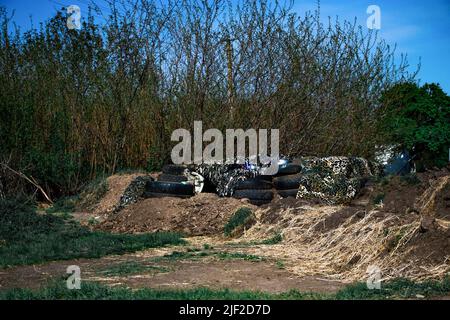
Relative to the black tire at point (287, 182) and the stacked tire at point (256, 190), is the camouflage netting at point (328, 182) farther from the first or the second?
the stacked tire at point (256, 190)

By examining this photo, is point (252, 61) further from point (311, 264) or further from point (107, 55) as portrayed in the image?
point (311, 264)

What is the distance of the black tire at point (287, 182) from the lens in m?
11.1

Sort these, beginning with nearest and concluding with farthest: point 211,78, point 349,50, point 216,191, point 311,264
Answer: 1. point 311,264
2. point 216,191
3. point 211,78
4. point 349,50

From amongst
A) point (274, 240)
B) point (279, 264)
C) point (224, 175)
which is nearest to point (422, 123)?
point (224, 175)

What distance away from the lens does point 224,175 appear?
1178cm

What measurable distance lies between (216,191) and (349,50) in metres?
7.07

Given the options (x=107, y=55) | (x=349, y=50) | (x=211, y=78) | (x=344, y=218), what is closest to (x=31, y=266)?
(x=344, y=218)

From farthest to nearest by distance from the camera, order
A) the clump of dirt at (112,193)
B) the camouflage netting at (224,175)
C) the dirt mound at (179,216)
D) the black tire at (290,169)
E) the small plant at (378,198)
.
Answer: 1. the clump of dirt at (112,193)
2. the camouflage netting at (224,175)
3. the black tire at (290,169)
4. the dirt mound at (179,216)
5. the small plant at (378,198)

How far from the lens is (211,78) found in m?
14.2

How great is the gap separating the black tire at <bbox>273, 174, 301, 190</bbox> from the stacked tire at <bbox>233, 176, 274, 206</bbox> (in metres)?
0.15

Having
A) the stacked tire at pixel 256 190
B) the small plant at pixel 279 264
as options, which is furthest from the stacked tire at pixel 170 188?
the small plant at pixel 279 264

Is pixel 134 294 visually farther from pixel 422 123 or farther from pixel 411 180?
pixel 422 123

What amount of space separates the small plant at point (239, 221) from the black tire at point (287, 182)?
1.67 metres

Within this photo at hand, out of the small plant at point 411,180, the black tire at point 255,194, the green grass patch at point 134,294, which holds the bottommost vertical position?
the green grass patch at point 134,294
